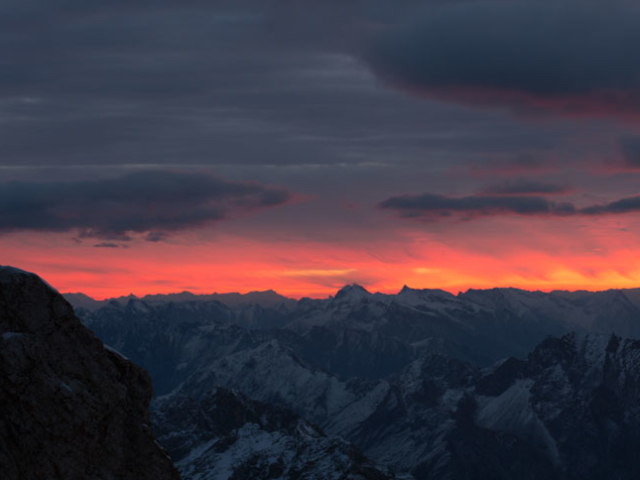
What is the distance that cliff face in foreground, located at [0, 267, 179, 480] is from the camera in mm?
51406

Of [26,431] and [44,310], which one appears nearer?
[26,431]

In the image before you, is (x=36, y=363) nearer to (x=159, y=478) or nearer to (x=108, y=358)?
(x=108, y=358)

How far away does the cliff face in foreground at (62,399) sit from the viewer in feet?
169

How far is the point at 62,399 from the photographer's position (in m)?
52.2

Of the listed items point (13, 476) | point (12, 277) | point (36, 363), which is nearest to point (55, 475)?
point (13, 476)

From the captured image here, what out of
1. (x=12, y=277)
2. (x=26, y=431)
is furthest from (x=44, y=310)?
(x=26, y=431)

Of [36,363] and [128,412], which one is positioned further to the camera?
[128,412]

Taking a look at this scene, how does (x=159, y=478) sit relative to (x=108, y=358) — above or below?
below

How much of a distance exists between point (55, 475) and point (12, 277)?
10305 mm

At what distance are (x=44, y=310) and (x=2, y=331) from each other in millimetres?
2546

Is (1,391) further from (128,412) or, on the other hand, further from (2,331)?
(128,412)

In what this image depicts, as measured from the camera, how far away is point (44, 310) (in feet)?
180

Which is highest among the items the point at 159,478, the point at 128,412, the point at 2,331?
the point at 2,331

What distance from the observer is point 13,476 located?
50.7m
